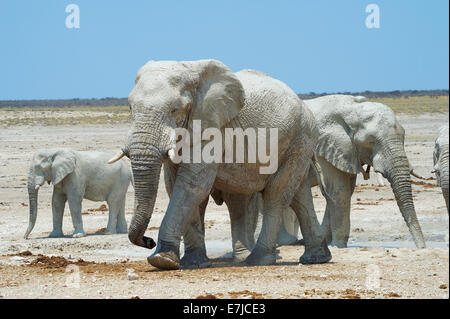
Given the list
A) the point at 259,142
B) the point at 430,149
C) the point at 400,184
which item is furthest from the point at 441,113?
the point at 259,142

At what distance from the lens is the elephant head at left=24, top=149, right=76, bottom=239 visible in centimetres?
1478

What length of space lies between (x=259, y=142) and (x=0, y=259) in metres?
3.35

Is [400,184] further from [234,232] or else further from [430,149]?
[430,149]

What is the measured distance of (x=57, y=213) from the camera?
14.6m

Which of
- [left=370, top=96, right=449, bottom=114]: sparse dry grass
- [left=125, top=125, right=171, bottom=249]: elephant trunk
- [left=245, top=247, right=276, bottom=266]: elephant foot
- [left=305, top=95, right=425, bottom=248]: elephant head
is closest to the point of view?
[left=125, top=125, right=171, bottom=249]: elephant trunk

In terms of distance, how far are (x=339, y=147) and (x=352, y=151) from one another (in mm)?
185

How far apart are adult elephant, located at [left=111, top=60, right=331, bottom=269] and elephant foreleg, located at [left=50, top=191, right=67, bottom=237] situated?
592 centimetres

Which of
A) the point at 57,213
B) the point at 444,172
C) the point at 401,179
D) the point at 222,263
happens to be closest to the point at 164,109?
the point at 222,263

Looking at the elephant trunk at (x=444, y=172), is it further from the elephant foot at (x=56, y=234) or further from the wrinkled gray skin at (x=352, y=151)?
the elephant foot at (x=56, y=234)

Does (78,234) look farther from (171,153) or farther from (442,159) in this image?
(442,159)

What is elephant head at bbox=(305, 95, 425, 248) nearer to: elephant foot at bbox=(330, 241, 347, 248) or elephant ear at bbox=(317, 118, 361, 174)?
elephant ear at bbox=(317, 118, 361, 174)

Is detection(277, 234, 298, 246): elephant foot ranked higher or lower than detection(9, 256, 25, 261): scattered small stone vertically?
lower

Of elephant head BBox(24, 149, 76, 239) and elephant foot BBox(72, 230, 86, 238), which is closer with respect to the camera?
elephant foot BBox(72, 230, 86, 238)

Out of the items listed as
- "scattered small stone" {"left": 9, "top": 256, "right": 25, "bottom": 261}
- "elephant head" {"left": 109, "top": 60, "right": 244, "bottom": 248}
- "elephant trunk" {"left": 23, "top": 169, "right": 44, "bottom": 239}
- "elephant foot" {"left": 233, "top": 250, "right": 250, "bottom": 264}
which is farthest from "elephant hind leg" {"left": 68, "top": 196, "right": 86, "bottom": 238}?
"elephant head" {"left": 109, "top": 60, "right": 244, "bottom": 248}
